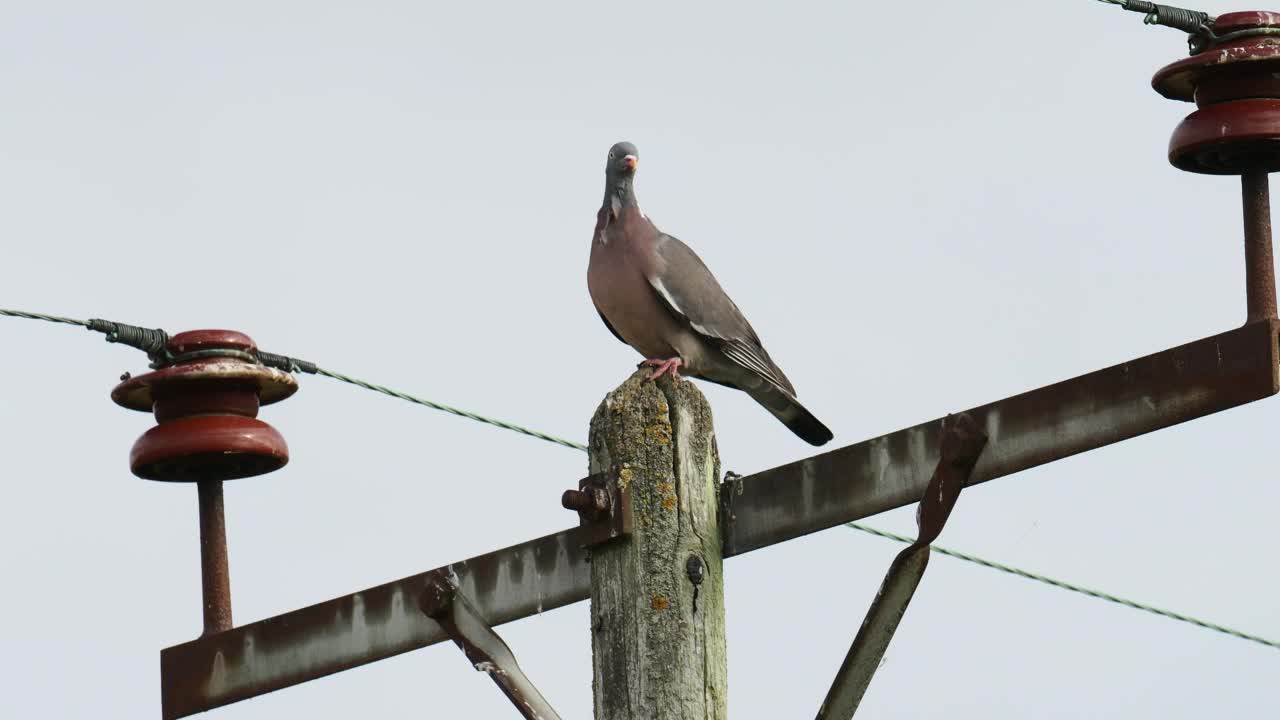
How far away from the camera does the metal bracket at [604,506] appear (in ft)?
11.5

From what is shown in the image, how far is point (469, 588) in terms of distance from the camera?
3.96 meters

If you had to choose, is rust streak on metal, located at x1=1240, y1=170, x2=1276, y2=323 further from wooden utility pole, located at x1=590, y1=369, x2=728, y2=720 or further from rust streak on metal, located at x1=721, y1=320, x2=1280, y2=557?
wooden utility pole, located at x1=590, y1=369, x2=728, y2=720

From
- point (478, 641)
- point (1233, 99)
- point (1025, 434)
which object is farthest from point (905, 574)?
point (1233, 99)

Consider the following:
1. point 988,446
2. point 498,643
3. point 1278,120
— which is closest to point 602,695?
point 498,643

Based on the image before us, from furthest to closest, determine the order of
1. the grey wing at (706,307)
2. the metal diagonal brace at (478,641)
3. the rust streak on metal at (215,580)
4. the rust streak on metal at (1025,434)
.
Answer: the grey wing at (706,307) < the rust streak on metal at (215,580) < the metal diagonal brace at (478,641) < the rust streak on metal at (1025,434)

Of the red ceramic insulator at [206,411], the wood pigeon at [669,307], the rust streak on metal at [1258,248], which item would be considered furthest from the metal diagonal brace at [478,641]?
the wood pigeon at [669,307]

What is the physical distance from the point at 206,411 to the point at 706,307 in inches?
65.9

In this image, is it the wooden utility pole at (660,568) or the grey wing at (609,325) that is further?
the grey wing at (609,325)

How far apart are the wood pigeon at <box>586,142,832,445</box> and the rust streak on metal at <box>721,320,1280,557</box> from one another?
2050 millimetres

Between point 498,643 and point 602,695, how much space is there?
42 centimetres

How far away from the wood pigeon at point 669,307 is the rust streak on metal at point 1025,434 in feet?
6.73

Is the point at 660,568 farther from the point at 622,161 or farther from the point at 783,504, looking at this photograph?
the point at 622,161

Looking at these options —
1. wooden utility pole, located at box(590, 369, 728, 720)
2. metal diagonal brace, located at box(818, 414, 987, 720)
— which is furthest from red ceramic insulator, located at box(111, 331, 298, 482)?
metal diagonal brace, located at box(818, 414, 987, 720)

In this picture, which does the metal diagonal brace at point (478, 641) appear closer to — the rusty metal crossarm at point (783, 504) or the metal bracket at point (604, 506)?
the rusty metal crossarm at point (783, 504)
